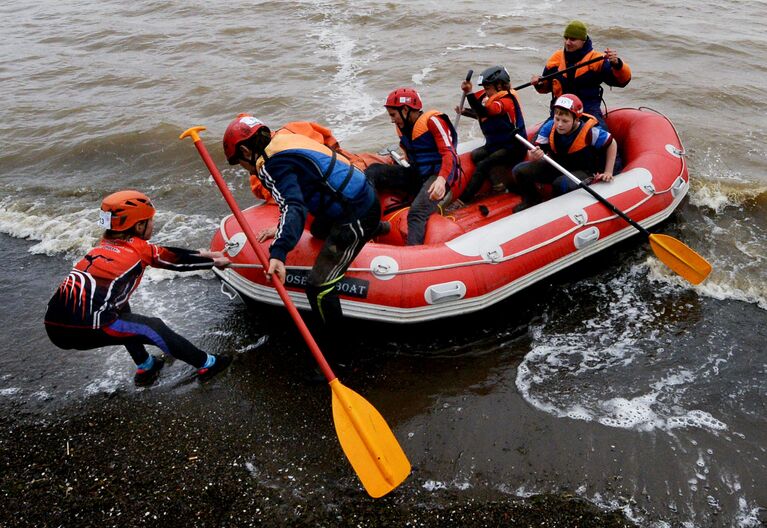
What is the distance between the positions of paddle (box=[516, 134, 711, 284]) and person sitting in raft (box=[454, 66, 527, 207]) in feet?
Answer: 2.16

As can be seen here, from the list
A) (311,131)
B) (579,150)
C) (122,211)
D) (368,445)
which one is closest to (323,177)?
(122,211)

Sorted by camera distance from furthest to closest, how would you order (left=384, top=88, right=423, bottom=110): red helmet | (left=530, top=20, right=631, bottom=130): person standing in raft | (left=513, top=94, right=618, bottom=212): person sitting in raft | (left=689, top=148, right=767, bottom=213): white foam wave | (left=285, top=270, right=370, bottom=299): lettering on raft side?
1. (left=689, top=148, right=767, bottom=213): white foam wave
2. (left=530, top=20, right=631, bottom=130): person standing in raft
3. (left=513, top=94, right=618, bottom=212): person sitting in raft
4. (left=384, top=88, right=423, bottom=110): red helmet
5. (left=285, top=270, right=370, bottom=299): lettering on raft side

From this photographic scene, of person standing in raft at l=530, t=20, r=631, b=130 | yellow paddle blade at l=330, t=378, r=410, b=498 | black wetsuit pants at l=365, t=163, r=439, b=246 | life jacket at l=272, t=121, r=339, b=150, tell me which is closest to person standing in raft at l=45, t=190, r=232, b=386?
yellow paddle blade at l=330, t=378, r=410, b=498

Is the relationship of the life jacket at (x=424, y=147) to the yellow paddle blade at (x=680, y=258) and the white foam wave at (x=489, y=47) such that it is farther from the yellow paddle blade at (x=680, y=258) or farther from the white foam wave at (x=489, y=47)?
the white foam wave at (x=489, y=47)

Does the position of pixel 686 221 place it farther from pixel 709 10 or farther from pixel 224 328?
pixel 709 10

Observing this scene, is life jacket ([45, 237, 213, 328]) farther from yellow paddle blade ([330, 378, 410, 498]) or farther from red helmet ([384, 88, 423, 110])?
red helmet ([384, 88, 423, 110])

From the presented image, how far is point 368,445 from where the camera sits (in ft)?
9.64

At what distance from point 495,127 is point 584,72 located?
1.01 m

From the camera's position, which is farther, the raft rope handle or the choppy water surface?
the raft rope handle

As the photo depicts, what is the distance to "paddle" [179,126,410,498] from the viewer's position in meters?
2.86

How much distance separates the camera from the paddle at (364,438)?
2.86 m

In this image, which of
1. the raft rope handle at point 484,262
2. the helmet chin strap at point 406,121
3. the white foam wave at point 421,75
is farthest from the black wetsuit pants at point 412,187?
the white foam wave at point 421,75

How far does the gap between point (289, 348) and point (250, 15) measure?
41.2 ft

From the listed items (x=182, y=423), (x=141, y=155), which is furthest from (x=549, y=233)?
(x=141, y=155)
